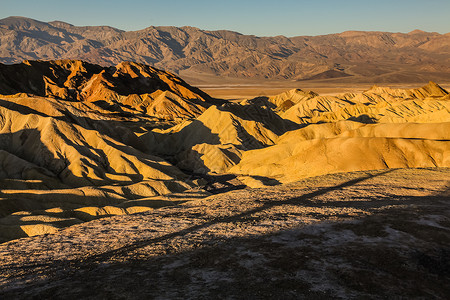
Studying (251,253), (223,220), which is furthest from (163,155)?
(251,253)

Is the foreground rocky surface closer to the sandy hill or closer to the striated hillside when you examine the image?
the striated hillside

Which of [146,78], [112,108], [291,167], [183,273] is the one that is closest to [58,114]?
[291,167]

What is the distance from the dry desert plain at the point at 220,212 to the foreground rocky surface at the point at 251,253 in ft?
0.22

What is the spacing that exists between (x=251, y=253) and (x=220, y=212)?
21.9 ft

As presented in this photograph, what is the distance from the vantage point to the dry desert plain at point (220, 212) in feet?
37.6

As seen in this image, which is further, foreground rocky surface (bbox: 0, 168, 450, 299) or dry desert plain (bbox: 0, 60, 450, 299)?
dry desert plain (bbox: 0, 60, 450, 299)

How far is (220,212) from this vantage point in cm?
2008

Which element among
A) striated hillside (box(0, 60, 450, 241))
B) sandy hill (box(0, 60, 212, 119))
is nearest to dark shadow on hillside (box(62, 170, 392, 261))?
striated hillside (box(0, 60, 450, 241))

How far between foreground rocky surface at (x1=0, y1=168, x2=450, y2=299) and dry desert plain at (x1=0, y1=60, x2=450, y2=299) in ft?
0.22

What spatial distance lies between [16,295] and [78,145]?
3607 cm

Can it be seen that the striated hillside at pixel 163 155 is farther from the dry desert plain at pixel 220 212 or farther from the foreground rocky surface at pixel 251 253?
the foreground rocky surface at pixel 251 253

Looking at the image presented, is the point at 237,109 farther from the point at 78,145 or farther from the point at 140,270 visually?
the point at 140,270

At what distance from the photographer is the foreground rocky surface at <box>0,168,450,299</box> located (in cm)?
1090

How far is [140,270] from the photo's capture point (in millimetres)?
12500
